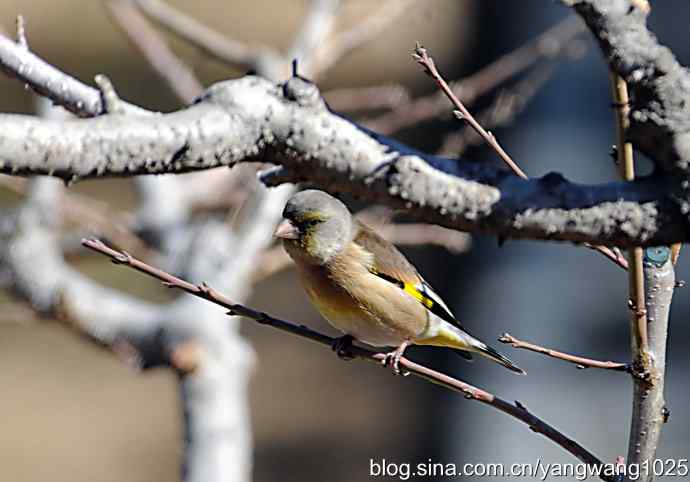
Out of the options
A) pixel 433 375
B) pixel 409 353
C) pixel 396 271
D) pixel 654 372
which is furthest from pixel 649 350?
pixel 409 353

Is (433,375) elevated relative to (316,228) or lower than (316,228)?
lower

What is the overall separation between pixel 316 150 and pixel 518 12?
514cm

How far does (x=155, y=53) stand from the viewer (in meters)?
3.68

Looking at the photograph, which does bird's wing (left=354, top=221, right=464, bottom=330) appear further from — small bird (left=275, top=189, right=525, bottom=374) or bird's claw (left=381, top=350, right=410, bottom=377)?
bird's claw (left=381, top=350, right=410, bottom=377)

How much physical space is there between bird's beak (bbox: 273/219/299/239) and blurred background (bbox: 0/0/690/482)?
2.81 m

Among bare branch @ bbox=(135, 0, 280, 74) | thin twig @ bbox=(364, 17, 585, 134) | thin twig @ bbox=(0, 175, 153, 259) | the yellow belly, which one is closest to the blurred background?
thin twig @ bbox=(364, 17, 585, 134)

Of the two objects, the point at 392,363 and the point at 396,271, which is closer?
the point at 392,363

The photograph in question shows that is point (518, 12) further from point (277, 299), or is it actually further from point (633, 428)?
point (633, 428)

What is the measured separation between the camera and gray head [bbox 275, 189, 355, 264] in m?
2.50

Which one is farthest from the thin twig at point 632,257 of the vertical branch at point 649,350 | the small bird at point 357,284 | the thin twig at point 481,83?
the thin twig at point 481,83

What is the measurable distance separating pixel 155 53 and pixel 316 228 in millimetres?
1396

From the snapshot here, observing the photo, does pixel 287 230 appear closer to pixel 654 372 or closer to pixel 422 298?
pixel 422 298

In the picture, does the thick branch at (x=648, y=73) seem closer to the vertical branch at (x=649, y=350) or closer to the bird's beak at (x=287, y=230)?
the vertical branch at (x=649, y=350)

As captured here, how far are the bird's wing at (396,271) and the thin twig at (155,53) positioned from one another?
48.4 inches
